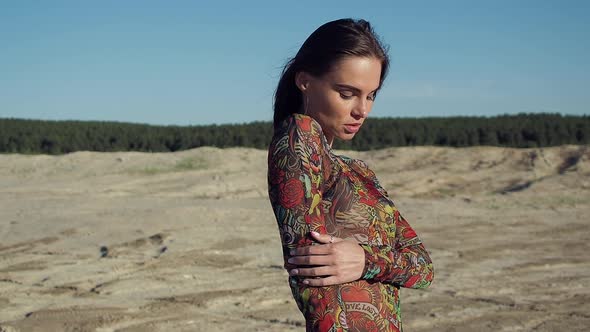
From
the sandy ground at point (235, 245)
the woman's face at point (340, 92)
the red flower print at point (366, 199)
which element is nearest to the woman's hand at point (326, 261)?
the red flower print at point (366, 199)

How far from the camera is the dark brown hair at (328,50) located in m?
1.90

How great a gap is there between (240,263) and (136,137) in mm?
18837

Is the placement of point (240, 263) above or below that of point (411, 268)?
below

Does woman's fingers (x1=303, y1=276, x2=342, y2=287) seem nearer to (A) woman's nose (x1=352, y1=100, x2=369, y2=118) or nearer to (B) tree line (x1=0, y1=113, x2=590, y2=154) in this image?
(A) woman's nose (x1=352, y1=100, x2=369, y2=118)

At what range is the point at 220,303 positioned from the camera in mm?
6133

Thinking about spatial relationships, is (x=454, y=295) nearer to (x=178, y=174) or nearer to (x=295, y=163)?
(x=295, y=163)

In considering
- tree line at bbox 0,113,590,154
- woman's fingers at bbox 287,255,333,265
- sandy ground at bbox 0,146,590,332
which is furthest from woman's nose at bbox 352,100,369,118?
tree line at bbox 0,113,590,154

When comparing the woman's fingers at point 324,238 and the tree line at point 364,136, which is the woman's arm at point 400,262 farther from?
the tree line at point 364,136

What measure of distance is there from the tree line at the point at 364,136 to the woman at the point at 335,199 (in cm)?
2008

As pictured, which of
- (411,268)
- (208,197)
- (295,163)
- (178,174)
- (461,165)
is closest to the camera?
(295,163)

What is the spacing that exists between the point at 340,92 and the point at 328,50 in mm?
107

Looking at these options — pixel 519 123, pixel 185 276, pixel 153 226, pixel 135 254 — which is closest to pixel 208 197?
pixel 153 226

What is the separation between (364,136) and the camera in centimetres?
2458

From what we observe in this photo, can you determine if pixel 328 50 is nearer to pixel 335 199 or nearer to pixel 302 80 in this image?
pixel 302 80
